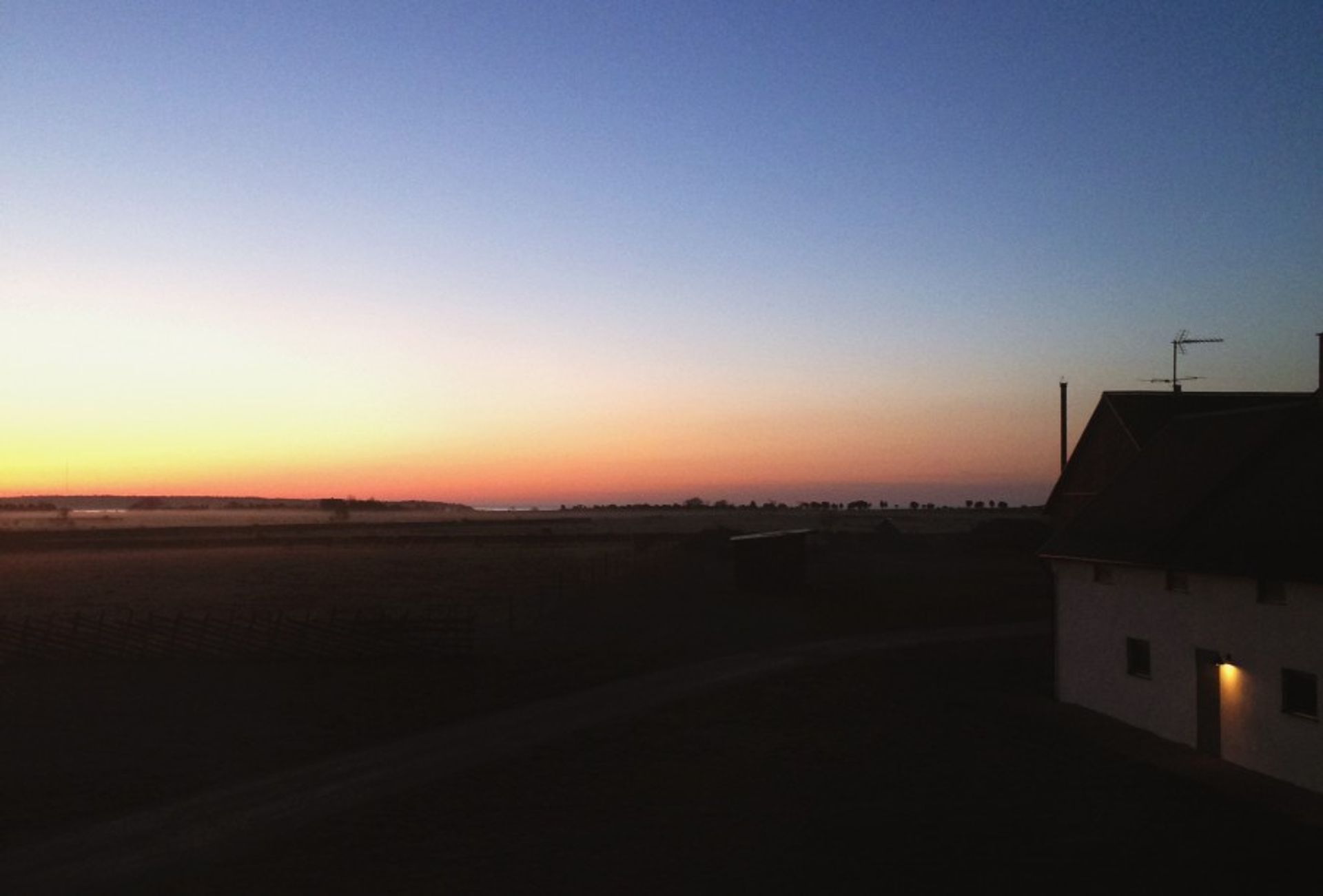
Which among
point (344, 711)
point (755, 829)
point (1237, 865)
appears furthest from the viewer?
point (344, 711)

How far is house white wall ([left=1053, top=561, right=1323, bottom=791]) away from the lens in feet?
59.1

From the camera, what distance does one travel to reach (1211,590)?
20531 millimetres

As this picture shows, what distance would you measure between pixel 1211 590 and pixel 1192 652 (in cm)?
143

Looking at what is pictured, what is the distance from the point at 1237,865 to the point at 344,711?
19.1 metres

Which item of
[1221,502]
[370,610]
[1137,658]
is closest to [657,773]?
[1137,658]

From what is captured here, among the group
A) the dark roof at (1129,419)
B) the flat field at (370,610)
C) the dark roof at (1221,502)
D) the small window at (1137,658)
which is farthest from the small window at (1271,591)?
the flat field at (370,610)

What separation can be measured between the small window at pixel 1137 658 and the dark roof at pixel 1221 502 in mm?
1827

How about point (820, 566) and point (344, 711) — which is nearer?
point (344, 711)

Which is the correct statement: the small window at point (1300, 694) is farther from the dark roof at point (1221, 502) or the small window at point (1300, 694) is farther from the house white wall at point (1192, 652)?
the dark roof at point (1221, 502)

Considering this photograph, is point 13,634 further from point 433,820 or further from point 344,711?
point 433,820

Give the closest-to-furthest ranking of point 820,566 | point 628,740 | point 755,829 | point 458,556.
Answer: point 755,829, point 628,740, point 820,566, point 458,556

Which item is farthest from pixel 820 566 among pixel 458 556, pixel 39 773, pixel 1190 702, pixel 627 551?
pixel 39 773

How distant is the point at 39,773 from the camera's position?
19.9 m

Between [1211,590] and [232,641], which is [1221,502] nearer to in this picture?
[1211,590]
